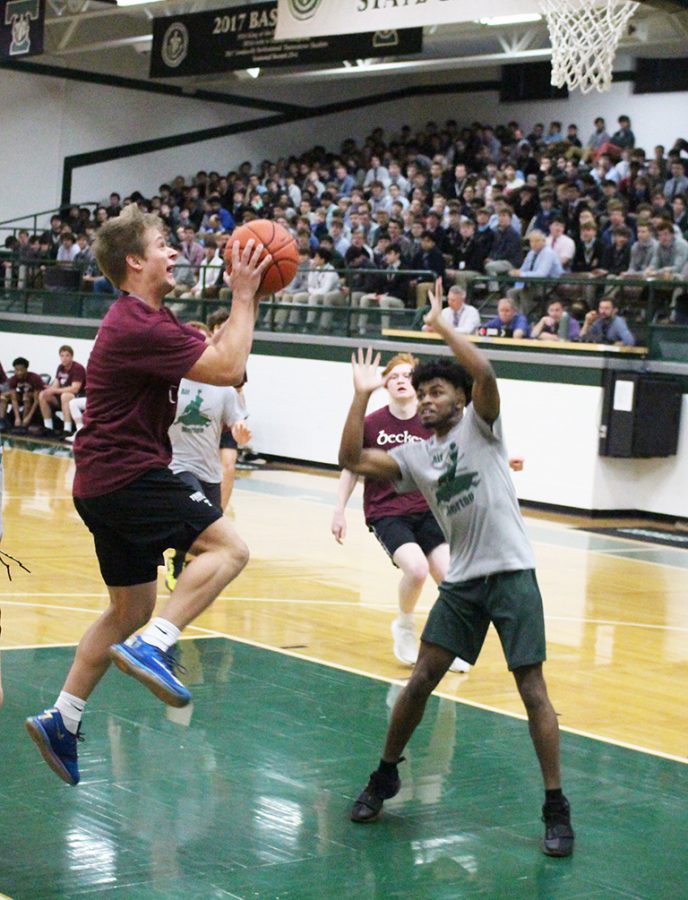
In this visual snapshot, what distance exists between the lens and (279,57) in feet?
63.0

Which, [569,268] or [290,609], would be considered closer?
[290,609]

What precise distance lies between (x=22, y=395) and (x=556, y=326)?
32.4ft

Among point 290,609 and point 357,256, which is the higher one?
point 357,256

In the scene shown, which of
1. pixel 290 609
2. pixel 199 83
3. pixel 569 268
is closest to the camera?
pixel 290 609

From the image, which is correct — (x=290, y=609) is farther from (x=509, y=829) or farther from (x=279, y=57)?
(x=279, y=57)

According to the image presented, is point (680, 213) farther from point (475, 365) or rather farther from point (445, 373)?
point (475, 365)

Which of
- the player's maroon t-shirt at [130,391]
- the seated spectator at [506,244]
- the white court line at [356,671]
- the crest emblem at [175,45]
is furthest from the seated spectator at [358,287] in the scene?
the player's maroon t-shirt at [130,391]

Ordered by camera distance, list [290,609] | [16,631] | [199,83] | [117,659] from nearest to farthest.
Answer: [117,659] < [16,631] < [290,609] < [199,83]

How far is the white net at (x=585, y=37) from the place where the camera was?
12.1m

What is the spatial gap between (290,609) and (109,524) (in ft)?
15.8

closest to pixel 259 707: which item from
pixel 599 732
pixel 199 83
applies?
pixel 599 732

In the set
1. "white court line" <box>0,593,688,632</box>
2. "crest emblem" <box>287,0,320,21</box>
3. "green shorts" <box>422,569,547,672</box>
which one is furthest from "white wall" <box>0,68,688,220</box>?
"green shorts" <box>422,569,547,672</box>

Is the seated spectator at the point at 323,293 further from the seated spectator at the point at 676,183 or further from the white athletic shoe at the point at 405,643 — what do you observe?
the white athletic shoe at the point at 405,643

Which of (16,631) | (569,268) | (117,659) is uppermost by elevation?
(569,268)
